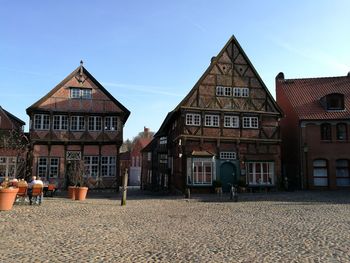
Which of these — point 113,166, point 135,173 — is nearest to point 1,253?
point 113,166

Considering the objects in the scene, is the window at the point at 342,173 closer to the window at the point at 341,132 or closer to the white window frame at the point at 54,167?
the window at the point at 341,132

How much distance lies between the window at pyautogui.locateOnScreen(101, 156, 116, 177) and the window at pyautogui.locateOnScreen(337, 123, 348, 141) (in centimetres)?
1866

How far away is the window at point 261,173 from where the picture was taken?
27438 millimetres

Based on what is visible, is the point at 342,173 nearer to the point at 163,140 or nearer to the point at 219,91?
the point at 219,91

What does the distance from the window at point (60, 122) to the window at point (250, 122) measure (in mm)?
14338

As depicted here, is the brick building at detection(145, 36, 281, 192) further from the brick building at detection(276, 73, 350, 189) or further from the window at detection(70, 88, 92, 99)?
the window at detection(70, 88, 92, 99)

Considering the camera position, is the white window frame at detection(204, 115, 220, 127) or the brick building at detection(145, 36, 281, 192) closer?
the brick building at detection(145, 36, 281, 192)

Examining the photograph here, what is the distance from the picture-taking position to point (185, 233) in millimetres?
10227

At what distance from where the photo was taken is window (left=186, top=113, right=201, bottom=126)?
2656 centimetres

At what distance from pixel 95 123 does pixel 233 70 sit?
39.4 ft

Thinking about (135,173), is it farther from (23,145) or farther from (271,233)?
(271,233)

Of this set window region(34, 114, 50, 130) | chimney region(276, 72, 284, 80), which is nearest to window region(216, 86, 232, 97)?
chimney region(276, 72, 284, 80)

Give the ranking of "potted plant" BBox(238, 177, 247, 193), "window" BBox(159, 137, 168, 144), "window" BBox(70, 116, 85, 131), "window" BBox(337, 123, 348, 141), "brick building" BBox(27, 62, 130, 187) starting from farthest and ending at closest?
"window" BBox(159, 137, 168, 144) → "window" BBox(337, 123, 348, 141) → "window" BBox(70, 116, 85, 131) → "brick building" BBox(27, 62, 130, 187) → "potted plant" BBox(238, 177, 247, 193)

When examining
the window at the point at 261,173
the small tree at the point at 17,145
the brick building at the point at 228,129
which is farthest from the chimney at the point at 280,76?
the small tree at the point at 17,145
